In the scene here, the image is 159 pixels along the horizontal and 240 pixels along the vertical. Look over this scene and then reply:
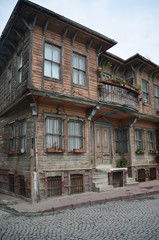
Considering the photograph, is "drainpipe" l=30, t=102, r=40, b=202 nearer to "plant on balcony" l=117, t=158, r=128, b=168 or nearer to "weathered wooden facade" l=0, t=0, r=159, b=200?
"weathered wooden facade" l=0, t=0, r=159, b=200

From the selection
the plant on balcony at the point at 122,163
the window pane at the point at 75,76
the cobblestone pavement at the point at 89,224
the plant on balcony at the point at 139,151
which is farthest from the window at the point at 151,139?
the cobblestone pavement at the point at 89,224

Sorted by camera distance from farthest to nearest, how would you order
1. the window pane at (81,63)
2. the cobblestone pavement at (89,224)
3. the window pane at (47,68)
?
the window pane at (81,63), the window pane at (47,68), the cobblestone pavement at (89,224)

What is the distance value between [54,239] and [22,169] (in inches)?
234

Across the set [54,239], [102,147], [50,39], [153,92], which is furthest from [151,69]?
[54,239]

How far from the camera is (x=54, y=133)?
1030cm

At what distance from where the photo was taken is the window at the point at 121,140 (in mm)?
14516

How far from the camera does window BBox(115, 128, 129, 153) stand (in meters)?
14.5

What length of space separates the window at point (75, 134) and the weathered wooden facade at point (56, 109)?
0.17ft

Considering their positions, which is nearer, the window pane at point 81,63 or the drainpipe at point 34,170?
the drainpipe at point 34,170

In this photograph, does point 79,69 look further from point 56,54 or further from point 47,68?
point 47,68

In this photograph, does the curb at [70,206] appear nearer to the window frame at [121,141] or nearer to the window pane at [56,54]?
the window frame at [121,141]

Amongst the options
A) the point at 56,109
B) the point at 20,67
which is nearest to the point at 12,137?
the point at 56,109

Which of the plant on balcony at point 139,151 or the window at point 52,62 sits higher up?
the window at point 52,62

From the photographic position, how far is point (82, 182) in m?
10.8
